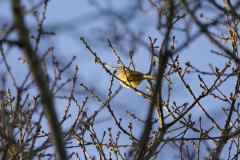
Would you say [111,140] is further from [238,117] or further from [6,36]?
[6,36]

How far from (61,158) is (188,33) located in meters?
1.07

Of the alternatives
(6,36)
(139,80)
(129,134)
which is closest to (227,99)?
(129,134)

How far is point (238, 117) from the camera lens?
19.0ft

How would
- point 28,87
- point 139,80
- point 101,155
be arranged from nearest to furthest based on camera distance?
point 28,87 < point 101,155 < point 139,80

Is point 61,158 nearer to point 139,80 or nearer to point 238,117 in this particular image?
point 238,117

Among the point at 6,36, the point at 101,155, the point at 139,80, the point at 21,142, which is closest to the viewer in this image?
the point at 6,36

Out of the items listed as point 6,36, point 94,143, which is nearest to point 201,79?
point 94,143

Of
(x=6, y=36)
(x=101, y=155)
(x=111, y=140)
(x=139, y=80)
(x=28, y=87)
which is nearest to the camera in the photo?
(x=6, y=36)

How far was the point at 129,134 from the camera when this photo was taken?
5.26 metres

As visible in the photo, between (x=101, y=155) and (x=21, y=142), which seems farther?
(x=101, y=155)

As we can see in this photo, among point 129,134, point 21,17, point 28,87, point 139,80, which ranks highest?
point 139,80

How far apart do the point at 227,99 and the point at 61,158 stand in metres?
4.21

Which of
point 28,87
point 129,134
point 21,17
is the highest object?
point 129,134

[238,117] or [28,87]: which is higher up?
[238,117]
